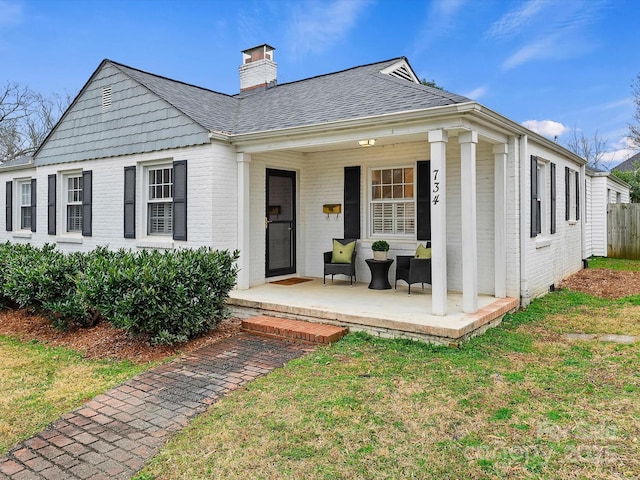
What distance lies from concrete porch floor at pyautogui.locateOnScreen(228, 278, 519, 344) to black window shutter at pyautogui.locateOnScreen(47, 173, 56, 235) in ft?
17.4

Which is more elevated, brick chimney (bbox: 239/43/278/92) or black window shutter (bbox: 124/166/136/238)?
brick chimney (bbox: 239/43/278/92)

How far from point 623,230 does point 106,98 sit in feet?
49.1

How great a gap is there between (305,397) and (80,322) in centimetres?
415

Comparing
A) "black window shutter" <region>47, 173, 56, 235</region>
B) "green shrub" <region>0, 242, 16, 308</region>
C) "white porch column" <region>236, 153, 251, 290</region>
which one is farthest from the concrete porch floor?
"black window shutter" <region>47, 173, 56, 235</region>

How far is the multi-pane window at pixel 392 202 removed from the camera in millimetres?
7843

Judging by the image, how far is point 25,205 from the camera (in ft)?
38.3

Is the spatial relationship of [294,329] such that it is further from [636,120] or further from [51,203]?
[636,120]

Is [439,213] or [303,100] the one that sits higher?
[303,100]

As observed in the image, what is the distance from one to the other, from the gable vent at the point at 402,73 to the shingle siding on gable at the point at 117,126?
14.1 feet

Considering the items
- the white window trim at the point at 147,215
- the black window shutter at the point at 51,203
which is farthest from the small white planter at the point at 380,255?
the black window shutter at the point at 51,203

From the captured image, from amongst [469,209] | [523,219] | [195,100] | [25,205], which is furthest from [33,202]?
[523,219]

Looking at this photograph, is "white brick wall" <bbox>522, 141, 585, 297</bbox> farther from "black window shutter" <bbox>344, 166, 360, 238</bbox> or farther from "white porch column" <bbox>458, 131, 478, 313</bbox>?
"black window shutter" <bbox>344, 166, 360, 238</bbox>

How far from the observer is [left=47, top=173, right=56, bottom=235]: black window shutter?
32.6 ft

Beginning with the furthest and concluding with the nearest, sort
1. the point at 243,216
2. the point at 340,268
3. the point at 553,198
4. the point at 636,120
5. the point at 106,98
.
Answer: the point at 636,120 → the point at 106,98 → the point at 553,198 → the point at 340,268 → the point at 243,216
